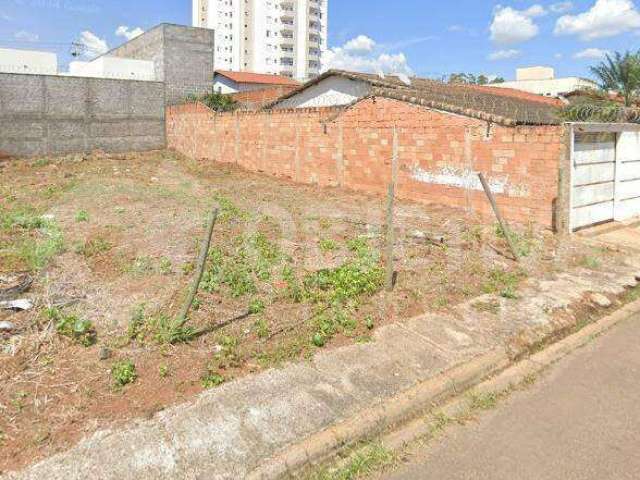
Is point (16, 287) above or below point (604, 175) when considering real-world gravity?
below

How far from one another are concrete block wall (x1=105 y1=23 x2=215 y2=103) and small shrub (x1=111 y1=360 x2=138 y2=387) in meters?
22.4

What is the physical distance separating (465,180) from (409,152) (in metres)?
1.71

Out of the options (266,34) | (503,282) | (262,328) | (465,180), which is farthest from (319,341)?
(266,34)

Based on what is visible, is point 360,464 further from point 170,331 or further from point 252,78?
point 252,78

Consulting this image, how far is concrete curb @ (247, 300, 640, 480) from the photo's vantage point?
10.3 ft

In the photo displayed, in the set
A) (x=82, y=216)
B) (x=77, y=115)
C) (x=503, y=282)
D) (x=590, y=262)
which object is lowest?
(x=503, y=282)

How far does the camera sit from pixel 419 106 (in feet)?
36.8

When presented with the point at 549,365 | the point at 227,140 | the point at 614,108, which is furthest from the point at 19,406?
the point at 227,140

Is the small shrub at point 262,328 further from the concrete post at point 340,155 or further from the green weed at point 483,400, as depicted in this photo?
the concrete post at point 340,155

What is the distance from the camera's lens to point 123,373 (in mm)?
3795

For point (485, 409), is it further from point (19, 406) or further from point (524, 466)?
point (19, 406)

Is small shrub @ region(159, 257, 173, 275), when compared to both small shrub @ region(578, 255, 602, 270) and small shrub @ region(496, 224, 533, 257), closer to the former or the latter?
small shrub @ region(496, 224, 533, 257)

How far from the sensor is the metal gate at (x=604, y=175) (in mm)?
8891

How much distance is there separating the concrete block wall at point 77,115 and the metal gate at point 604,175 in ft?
63.8
